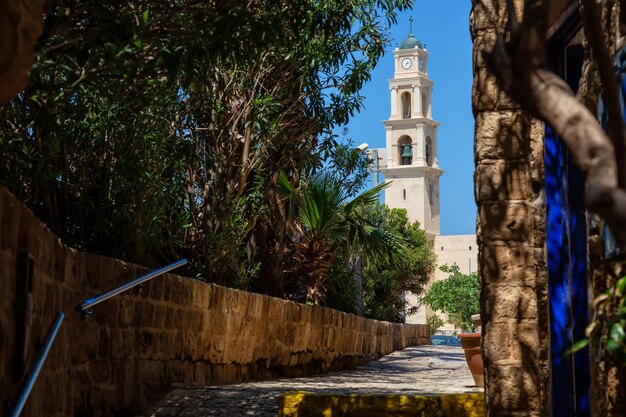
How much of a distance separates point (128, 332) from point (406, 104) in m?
106

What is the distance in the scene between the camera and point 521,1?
6.17m

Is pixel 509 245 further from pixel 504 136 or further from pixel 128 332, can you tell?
pixel 128 332

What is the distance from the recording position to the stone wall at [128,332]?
4.82 m

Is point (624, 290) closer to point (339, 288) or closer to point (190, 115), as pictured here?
point (190, 115)

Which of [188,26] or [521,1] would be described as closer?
[521,1]

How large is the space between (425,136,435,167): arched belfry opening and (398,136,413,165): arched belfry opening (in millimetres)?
1713

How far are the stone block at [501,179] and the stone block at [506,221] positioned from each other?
47 mm

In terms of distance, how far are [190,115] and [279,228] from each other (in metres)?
2.56

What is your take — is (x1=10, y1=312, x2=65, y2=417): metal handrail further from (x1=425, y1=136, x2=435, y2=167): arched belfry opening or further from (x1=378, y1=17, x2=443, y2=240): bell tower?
(x1=425, y1=136, x2=435, y2=167): arched belfry opening

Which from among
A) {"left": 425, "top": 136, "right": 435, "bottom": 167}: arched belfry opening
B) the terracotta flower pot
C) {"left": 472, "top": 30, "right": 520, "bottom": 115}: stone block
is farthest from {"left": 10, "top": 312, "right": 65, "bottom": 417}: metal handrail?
{"left": 425, "top": 136, "right": 435, "bottom": 167}: arched belfry opening

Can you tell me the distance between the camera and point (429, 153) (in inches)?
4284

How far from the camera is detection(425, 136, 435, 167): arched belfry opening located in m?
108

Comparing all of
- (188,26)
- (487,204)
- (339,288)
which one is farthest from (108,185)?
(339,288)

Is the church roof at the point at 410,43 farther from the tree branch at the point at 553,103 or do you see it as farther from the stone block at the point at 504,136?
the tree branch at the point at 553,103
